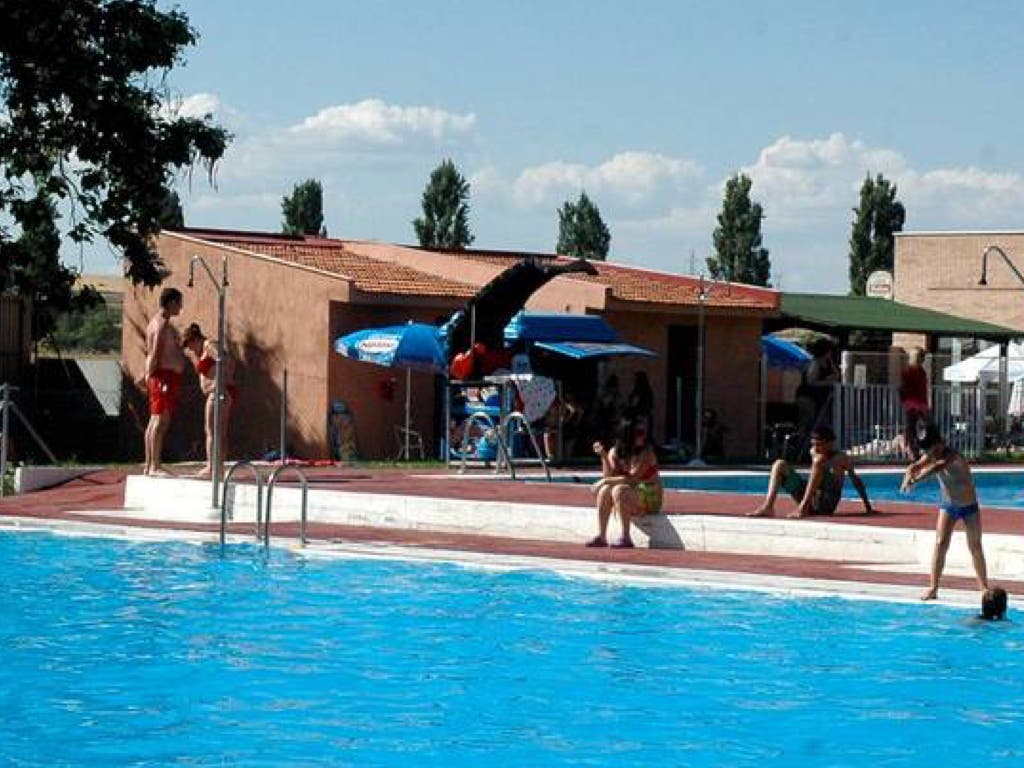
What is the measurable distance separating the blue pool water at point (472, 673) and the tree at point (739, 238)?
60735 millimetres

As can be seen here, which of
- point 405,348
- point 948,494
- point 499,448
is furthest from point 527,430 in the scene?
point 948,494

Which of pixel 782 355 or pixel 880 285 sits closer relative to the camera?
pixel 782 355

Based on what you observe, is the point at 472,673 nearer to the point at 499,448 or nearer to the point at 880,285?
the point at 499,448

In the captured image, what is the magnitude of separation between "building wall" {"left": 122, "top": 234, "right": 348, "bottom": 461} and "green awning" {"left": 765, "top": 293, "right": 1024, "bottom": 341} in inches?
534

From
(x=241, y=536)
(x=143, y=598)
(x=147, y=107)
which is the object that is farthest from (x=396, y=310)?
(x=143, y=598)

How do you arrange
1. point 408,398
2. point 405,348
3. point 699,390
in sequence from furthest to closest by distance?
point 699,390
point 408,398
point 405,348

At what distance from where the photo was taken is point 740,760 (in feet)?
37.5

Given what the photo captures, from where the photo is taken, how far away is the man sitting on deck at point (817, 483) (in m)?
20.8

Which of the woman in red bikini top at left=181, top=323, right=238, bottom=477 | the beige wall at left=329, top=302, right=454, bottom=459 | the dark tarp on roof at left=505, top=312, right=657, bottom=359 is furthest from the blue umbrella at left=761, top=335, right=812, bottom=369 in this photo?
the woman in red bikini top at left=181, top=323, right=238, bottom=477

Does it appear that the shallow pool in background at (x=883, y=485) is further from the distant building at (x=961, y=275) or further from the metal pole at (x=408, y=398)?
the distant building at (x=961, y=275)

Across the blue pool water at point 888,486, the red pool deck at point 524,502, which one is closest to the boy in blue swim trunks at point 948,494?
the red pool deck at point 524,502

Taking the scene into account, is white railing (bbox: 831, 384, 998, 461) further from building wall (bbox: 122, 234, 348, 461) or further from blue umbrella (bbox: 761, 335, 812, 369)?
building wall (bbox: 122, 234, 348, 461)

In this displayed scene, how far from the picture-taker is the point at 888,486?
31.5 meters

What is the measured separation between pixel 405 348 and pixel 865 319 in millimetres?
18564
